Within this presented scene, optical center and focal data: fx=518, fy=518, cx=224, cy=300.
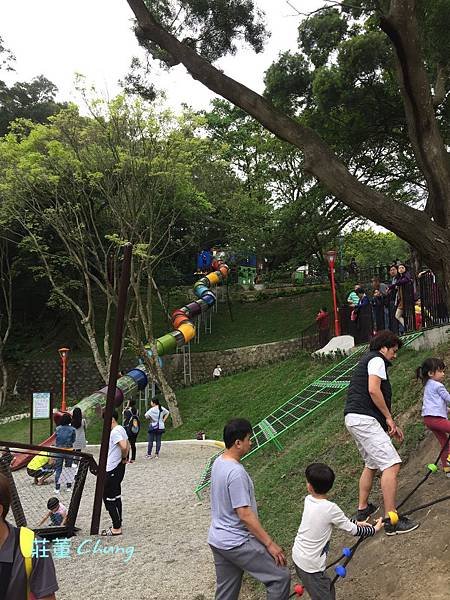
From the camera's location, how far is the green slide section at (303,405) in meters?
10.1

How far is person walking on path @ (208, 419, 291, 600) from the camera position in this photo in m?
3.08

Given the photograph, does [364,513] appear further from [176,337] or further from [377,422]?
[176,337]

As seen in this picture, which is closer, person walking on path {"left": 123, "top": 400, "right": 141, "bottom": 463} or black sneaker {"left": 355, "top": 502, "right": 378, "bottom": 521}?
black sneaker {"left": 355, "top": 502, "right": 378, "bottom": 521}

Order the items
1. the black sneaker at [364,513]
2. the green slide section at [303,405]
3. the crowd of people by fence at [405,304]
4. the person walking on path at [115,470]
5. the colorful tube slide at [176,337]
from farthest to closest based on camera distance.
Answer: the colorful tube slide at [176,337], the crowd of people by fence at [405,304], the green slide section at [303,405], the person walking on path at [115,470], the black sneaker at [364,513]

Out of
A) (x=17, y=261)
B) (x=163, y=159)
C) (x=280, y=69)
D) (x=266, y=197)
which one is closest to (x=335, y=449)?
(x=280, y=69)

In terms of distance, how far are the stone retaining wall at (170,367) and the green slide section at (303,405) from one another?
9.12m

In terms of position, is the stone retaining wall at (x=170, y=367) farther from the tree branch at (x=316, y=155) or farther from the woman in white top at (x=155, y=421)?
the tree branch at (x=316, y=155)

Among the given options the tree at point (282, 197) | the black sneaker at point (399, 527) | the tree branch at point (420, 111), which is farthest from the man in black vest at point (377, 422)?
the tree at point (282, 197)

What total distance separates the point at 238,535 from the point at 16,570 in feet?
4.46

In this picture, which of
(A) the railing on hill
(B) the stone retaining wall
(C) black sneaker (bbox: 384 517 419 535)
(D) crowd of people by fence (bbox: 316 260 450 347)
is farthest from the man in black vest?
(B) the stone retaining wall

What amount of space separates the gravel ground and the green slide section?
90 cm

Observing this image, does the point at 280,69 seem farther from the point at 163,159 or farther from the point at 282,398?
the point at 282,398

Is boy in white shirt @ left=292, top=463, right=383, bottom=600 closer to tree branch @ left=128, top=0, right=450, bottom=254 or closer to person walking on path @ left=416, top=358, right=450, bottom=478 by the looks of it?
person walking on path @ left=416, top=358, right=450, bottom=478

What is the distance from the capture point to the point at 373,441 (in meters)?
4.05
